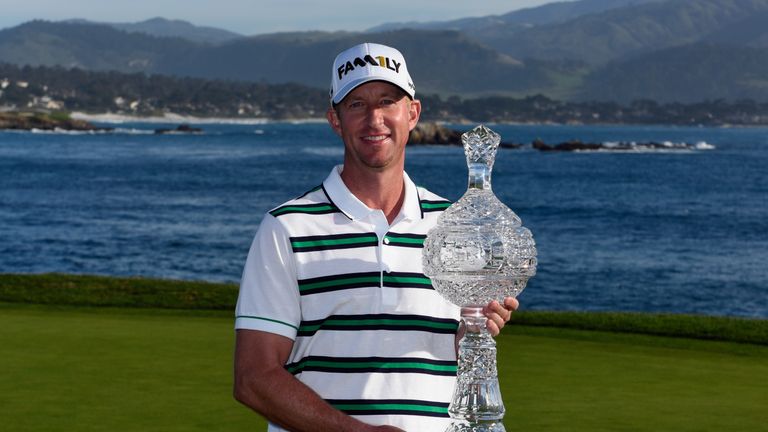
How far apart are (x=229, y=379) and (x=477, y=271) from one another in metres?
5.88

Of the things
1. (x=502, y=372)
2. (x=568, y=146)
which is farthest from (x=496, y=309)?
(x=568, y=146)

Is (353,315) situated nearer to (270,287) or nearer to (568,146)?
(270,287)

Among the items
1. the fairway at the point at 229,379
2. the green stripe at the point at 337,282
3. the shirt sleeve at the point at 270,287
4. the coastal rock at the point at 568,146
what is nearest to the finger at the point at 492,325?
the green stripe at the point at 337,282

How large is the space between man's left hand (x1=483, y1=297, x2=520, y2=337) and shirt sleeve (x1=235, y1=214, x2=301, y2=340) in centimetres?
45

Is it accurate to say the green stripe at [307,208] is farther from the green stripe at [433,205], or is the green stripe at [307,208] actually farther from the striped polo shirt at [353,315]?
the green stripe at [433,205]

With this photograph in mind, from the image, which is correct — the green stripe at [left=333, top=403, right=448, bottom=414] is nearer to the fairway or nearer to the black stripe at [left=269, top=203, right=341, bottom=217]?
the black stripe at [left=269, top=203, right=341, bottom=217]

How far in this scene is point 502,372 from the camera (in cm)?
890

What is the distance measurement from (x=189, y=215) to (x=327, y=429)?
68462mm

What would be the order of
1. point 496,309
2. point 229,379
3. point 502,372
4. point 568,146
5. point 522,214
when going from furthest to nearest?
1. point 568,146
2. point 522,214
3. point 502,372
4. point 229,379
5. point 496,309

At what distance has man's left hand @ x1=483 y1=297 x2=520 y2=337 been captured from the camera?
9.33 ft

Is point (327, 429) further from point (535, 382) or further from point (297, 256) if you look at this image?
point (535, 382)

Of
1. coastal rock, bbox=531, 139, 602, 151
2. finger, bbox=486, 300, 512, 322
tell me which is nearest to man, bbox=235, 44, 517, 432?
finger, bbox=486, 300, 512, 322

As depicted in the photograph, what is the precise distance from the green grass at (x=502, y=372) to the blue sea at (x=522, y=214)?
2202cm

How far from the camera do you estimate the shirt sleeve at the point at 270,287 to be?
292cm
